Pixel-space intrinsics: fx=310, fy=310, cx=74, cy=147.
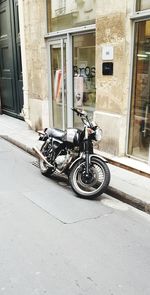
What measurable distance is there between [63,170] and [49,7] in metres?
4.40

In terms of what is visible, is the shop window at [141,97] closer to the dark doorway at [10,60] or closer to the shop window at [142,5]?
the shop window at [142,5]

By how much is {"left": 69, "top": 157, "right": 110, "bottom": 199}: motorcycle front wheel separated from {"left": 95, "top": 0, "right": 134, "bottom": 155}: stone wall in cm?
127

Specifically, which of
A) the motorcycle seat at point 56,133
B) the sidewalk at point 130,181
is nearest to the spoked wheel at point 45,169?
the motorcycle seat at point 56,133

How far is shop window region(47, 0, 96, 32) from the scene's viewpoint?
6055mm

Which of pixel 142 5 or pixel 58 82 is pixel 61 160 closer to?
pixel 142 5

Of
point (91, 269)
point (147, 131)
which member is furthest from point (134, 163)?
point (91, 269)

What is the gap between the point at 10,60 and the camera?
10047 millimetres

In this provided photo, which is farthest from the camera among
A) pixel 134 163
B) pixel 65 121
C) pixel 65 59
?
pixel 65 121

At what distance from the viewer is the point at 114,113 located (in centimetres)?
558

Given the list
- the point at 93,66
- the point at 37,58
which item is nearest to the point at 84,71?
the point at 93,66

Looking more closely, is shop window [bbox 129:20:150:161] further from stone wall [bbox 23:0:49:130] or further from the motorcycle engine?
stone wall [bbox 23:0:49:130]

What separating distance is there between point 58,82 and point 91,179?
3.64m

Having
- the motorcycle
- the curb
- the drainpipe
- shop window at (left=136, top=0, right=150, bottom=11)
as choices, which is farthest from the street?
the drainpipe

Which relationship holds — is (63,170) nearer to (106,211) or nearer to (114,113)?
(106,211)
